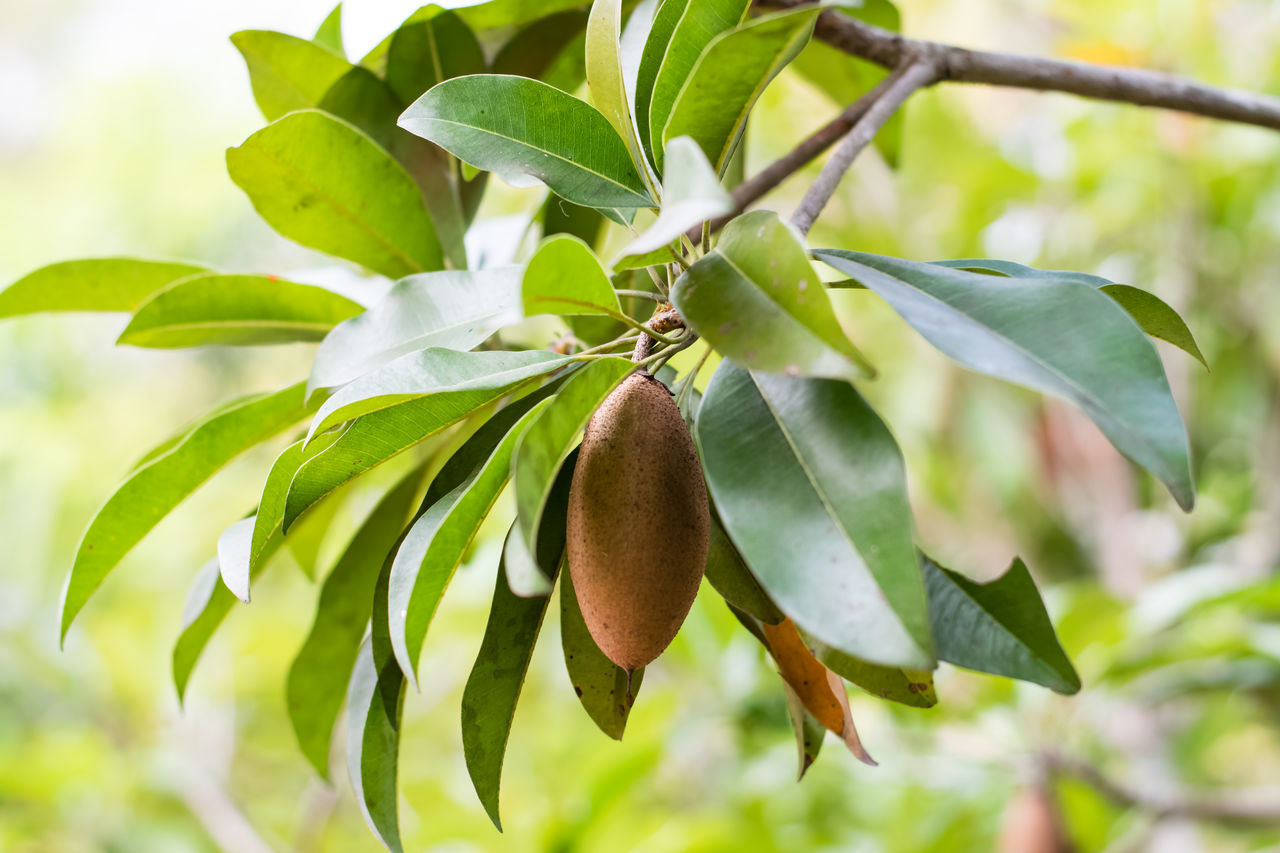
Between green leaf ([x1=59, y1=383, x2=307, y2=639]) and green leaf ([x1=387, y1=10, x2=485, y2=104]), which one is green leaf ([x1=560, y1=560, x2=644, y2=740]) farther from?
green leaf ([x1=387, y1=10, x2=485, y2=104])

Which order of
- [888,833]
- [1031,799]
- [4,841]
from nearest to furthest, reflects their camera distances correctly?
[1031,799] → [888,833] → [4,841]

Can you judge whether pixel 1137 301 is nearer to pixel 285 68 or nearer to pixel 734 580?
pixel 734 580

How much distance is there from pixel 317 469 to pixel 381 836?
0.18 meters

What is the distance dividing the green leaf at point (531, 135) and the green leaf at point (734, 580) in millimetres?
164

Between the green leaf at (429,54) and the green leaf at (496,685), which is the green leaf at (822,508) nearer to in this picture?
the green leaf at (496,685)

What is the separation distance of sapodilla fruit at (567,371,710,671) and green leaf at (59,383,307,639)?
0.22m

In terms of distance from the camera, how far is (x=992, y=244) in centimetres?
174

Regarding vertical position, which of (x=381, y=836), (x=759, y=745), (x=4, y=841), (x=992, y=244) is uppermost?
(x=381, y=836)

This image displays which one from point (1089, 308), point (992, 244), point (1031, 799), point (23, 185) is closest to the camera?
point (1089, 308)

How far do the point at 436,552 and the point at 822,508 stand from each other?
0.49 feet

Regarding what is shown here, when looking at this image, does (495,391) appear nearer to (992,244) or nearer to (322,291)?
(322,291)

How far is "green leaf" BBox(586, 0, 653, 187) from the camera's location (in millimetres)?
420

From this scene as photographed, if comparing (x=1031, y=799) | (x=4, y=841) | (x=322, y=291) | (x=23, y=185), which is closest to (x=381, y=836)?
(x=322, y=291)

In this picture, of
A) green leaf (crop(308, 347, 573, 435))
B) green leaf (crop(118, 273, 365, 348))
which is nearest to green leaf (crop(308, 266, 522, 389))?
green leaf (crop(308, 347, 573, 435))
